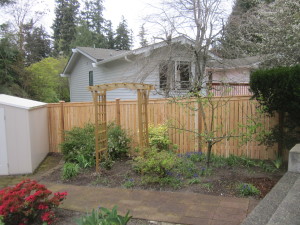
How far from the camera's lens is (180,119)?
6.77 meters

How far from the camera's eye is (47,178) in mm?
5652

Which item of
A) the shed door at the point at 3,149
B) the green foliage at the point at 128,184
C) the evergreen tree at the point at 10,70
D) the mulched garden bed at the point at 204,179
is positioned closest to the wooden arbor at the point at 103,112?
the mulched garden bed at the point at 204,179

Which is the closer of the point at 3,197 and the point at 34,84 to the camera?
the point at 3,197

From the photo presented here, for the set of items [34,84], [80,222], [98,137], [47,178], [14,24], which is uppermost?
[14,24]

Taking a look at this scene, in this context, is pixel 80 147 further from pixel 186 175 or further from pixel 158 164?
pixel 186 175

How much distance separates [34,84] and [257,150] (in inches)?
539

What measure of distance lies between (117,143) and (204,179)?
8.33 feet

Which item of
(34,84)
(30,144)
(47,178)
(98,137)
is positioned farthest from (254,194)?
(34,84)

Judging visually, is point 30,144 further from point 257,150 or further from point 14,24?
point 14,24

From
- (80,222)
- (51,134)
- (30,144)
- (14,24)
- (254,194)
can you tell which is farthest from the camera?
(14,24)

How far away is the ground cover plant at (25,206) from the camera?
3.16m

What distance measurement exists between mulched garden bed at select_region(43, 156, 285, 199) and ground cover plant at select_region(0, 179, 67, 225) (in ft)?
5.19

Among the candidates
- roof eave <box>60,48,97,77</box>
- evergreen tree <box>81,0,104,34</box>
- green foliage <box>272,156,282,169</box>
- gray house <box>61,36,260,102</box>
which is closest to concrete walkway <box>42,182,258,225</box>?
green foliage <box>272,156,282,169</box>

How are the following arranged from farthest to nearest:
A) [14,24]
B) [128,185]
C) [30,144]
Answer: [14,24] < [30,144] < [128,185]
